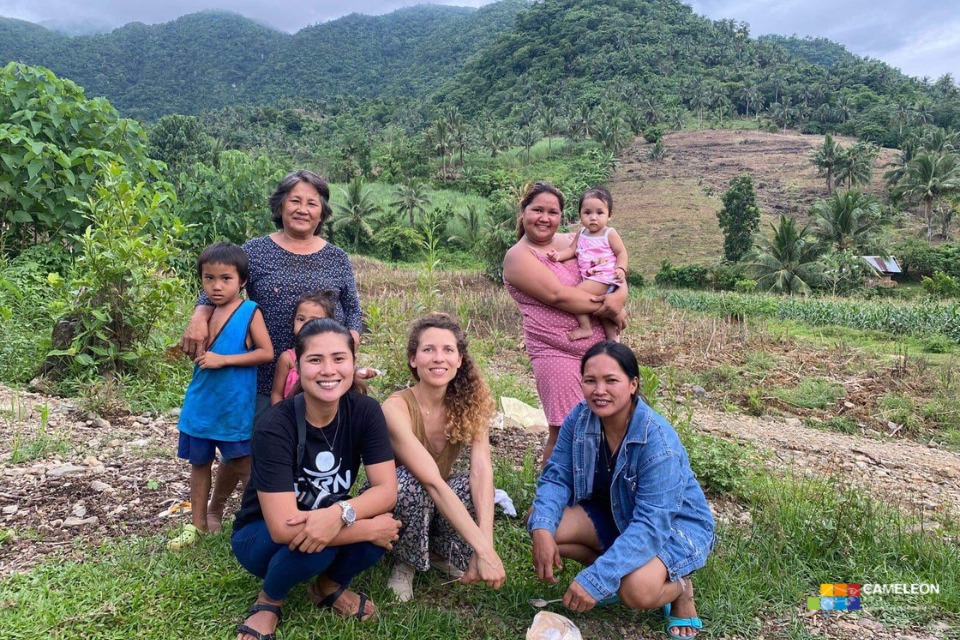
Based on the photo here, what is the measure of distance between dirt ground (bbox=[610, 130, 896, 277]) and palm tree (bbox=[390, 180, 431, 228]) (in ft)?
39.4

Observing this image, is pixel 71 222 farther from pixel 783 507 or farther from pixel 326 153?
pixel 326 153

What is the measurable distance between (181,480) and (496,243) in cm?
2197

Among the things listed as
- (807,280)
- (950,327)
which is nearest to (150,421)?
(950,327)

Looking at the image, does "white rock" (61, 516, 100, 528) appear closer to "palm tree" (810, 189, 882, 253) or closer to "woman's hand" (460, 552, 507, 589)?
"woman's hand" (460, 552, 507, 589)

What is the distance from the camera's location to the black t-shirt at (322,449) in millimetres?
1958

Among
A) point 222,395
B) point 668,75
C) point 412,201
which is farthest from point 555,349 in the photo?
point 668,75

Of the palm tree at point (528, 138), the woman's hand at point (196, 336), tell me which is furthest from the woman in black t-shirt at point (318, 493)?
the palm tree at point (528, 138)

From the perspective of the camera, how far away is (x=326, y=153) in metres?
49.3

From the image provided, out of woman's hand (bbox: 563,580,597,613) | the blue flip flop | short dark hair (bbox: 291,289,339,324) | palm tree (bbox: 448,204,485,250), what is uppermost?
palm tree (bbox: 448,204,485,250)

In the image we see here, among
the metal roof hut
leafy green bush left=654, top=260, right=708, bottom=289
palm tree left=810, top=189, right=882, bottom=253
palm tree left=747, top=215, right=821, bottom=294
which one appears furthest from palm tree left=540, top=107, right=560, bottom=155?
palm tree left=747, top=215, right=821, bottom=294

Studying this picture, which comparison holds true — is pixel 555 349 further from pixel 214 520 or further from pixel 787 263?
pixel 787 263

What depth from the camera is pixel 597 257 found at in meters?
2.87

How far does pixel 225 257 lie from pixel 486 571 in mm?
1587

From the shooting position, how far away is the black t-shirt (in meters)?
1.96
